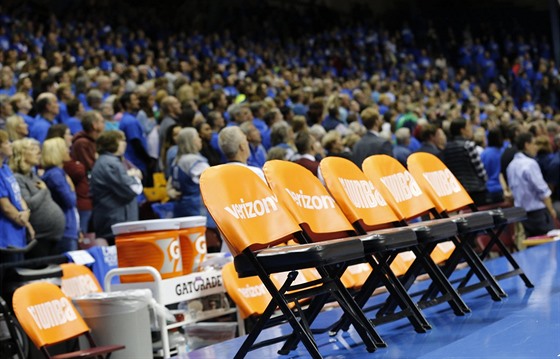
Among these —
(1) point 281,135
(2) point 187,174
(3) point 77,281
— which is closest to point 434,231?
(3) point 77,281

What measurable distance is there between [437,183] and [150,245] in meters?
1.92

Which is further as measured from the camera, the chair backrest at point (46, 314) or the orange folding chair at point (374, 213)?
the chair backrest at point (46, 314)

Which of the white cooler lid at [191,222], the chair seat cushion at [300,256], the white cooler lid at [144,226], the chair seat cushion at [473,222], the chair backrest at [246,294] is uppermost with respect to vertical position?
the chair seat cushion at [300,256]

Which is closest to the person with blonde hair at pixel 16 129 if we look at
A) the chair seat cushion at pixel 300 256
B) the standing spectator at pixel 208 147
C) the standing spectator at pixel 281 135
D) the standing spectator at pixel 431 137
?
the standing spectator at pixel 208 147

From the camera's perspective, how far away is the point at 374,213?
473 centimetres

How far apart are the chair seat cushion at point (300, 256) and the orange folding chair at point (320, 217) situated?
1.08 feet

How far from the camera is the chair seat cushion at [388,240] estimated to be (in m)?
3.97

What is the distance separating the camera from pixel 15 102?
974cm

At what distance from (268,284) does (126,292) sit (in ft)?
7.58

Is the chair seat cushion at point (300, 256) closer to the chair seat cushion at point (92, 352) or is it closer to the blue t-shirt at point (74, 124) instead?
the chair seat cushion at point (92, 352)

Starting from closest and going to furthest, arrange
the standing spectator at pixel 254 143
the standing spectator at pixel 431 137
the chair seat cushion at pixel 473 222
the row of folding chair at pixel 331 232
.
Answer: the row of folding chair at pixel 331 232
the chair seat cushion at pixel 473 222
the standing spectator at pixel 254 143
the standing spectator at pixel 431 137

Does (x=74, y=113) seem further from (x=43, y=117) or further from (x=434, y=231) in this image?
(x=434, y=231)

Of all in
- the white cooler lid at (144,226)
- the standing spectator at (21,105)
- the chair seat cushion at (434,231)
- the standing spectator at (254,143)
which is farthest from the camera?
the standing spectator at (21,105)

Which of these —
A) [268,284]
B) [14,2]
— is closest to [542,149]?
[268,284]
